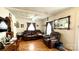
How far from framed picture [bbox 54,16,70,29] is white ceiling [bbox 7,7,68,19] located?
0.63 feet

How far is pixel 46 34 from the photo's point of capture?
1.89 meters

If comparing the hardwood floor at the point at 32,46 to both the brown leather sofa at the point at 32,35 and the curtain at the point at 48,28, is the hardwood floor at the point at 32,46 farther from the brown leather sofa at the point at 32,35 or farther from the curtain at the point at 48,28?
the curtain at the point at 48,28

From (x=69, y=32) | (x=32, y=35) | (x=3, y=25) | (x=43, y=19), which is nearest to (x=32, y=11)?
(x=43, y=19)

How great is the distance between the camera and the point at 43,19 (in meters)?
1.88

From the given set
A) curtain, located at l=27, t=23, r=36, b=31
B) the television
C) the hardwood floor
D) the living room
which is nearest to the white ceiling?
the living room

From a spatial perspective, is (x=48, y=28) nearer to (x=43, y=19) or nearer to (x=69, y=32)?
(x=43, y=19)

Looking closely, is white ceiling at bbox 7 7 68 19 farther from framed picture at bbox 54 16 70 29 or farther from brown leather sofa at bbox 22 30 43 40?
brown leather sofa at bbox 22 30 43 40

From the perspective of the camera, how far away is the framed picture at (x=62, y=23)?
5.75 feet

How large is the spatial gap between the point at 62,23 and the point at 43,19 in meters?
0.40
